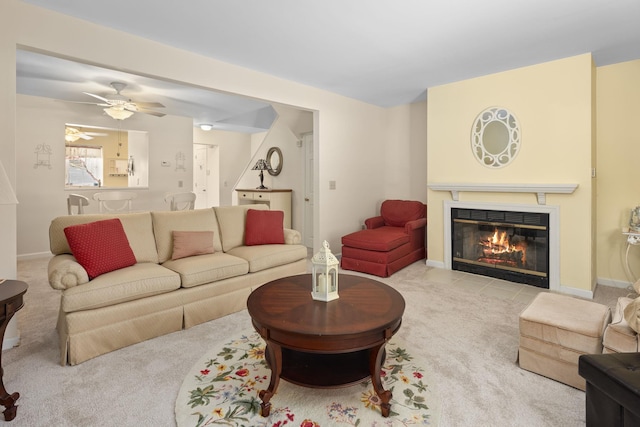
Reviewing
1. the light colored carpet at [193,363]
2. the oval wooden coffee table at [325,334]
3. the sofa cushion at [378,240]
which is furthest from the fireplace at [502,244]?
the oval wooden coffee table at [325,334]

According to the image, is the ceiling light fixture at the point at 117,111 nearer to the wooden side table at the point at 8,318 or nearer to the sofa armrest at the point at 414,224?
the wooden side table at the point at 8,318

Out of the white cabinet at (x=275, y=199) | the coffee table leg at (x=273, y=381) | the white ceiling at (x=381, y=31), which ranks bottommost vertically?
the coffee table leg at (x=273, y=381)

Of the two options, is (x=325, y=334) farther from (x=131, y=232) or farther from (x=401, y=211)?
(x=401, y=211)

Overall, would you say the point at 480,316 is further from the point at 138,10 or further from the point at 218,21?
the point at 138,10

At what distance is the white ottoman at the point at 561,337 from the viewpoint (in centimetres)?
189

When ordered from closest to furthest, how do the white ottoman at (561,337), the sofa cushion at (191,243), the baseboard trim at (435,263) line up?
the white ottoman at (561,337) < the sofa cushion at (191,243) < the baseboard trim at (435,263)

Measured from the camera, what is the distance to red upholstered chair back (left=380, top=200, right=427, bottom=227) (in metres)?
5.02

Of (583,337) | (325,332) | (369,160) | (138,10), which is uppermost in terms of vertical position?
(138,10)

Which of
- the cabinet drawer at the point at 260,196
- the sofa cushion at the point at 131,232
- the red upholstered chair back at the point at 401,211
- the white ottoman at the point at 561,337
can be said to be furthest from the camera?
the cabinet drawer at the point at 260,196

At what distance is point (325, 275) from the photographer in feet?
6.70

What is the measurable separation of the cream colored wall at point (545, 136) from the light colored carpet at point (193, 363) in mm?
1159

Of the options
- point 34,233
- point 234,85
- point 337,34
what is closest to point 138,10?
point 234,85

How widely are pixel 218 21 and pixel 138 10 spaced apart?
59 centimetres

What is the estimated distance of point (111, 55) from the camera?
9.37 ft
